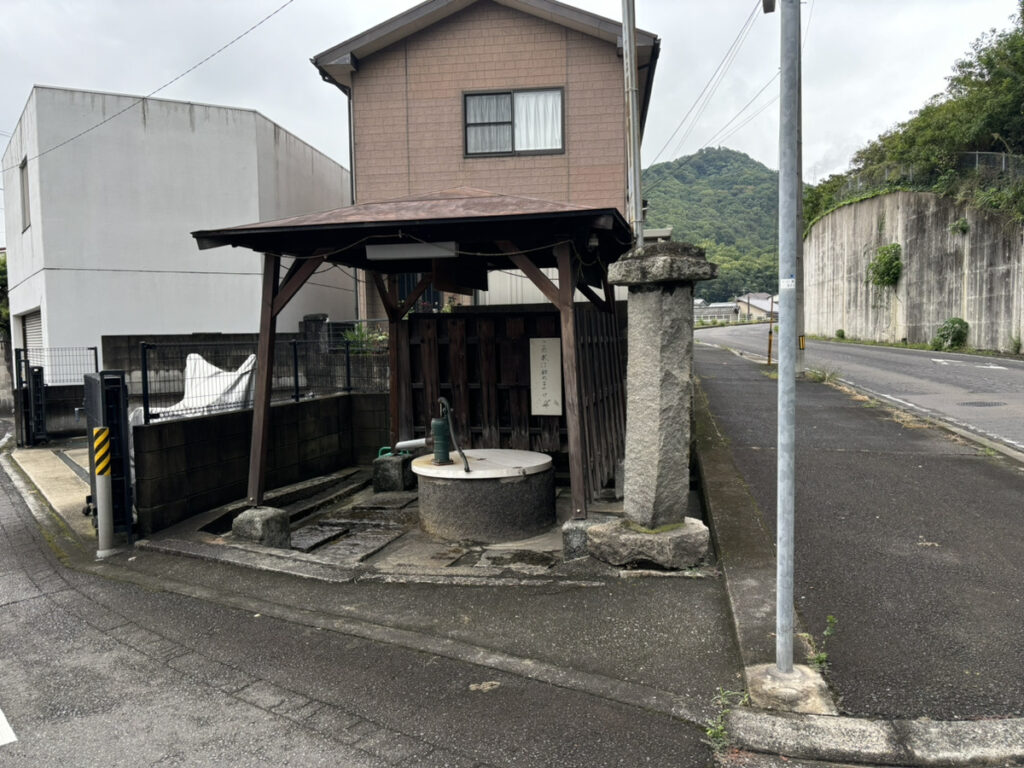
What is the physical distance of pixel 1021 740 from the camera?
129 inches

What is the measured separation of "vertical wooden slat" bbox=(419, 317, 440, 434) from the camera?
9344mm

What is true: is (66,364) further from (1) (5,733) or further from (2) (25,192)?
(1) (5,733)

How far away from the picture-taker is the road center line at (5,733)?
3.62 metres

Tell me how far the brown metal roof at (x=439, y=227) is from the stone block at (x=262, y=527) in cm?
263

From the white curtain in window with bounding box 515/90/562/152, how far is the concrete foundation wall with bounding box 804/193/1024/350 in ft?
64.9

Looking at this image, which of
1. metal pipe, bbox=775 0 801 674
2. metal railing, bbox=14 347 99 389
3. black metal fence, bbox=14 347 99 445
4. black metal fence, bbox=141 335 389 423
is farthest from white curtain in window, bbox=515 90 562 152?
metal pipe, bbox=775 0 801 674

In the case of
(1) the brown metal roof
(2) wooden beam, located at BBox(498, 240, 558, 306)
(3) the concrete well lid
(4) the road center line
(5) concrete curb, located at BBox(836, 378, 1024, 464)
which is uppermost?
(1) the brown metal roof

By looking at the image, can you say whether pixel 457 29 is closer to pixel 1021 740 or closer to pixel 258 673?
pixel 258 673

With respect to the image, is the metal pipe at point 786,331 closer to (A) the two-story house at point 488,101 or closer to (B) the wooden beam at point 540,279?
(B) the wooden beam at point 540,279

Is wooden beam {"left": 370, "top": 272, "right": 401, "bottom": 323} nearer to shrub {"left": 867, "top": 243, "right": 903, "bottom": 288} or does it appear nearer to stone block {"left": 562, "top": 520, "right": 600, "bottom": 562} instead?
stone block {"left": 562, "top": 520, "right": 600, "bottom": 562}

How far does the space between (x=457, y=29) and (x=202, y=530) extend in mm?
12457

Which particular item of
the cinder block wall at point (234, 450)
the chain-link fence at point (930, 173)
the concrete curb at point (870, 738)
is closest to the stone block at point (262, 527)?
the cinder block wall at point (234, 450)

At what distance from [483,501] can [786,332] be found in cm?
434

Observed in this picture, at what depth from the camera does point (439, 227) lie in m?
6.61
